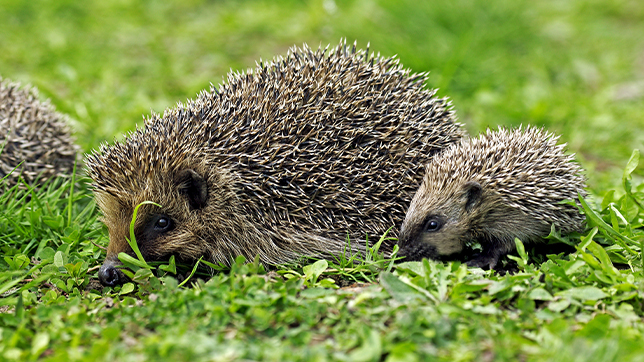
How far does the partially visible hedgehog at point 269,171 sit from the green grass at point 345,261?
0.34 m

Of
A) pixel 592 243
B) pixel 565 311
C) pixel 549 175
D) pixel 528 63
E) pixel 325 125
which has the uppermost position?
pixel 528 63

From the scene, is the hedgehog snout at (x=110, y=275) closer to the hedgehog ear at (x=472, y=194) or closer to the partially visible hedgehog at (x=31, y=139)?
the partially visible hedgehog at (x=31, y=139)

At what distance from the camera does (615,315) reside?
398 centimetres

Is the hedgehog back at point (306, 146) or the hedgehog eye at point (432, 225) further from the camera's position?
the hedgehog eye at point (432, 225)

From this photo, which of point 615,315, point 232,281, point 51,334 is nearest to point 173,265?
point 232,281

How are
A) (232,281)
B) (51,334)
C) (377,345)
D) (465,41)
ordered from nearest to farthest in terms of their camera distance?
1. (377,345)
2. (51,334)
3. (232,281)
4. (465,41)

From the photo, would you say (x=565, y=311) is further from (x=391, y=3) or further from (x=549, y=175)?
(x=391, y=3)

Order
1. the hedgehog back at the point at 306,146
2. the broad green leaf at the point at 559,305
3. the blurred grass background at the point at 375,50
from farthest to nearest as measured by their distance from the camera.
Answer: the blurred grass background at the point at 375,50 → the hedgehog back at the point at 306,146 → the broad green leaf at the point at 559,305

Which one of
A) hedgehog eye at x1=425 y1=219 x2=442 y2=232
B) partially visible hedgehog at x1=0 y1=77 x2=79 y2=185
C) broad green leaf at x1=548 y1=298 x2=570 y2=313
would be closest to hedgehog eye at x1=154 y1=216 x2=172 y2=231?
partially visible hedgehog at x1=0 y1=77 x2=79 y2=185

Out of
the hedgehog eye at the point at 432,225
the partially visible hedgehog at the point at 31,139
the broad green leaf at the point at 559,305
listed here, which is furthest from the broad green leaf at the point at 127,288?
the broad green leaf at the point at 559,305

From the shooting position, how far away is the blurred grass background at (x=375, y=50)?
879 cm

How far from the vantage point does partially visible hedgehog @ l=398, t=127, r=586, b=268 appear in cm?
511

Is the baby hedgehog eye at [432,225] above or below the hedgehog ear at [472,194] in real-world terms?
below

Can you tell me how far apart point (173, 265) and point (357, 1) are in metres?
9.22
